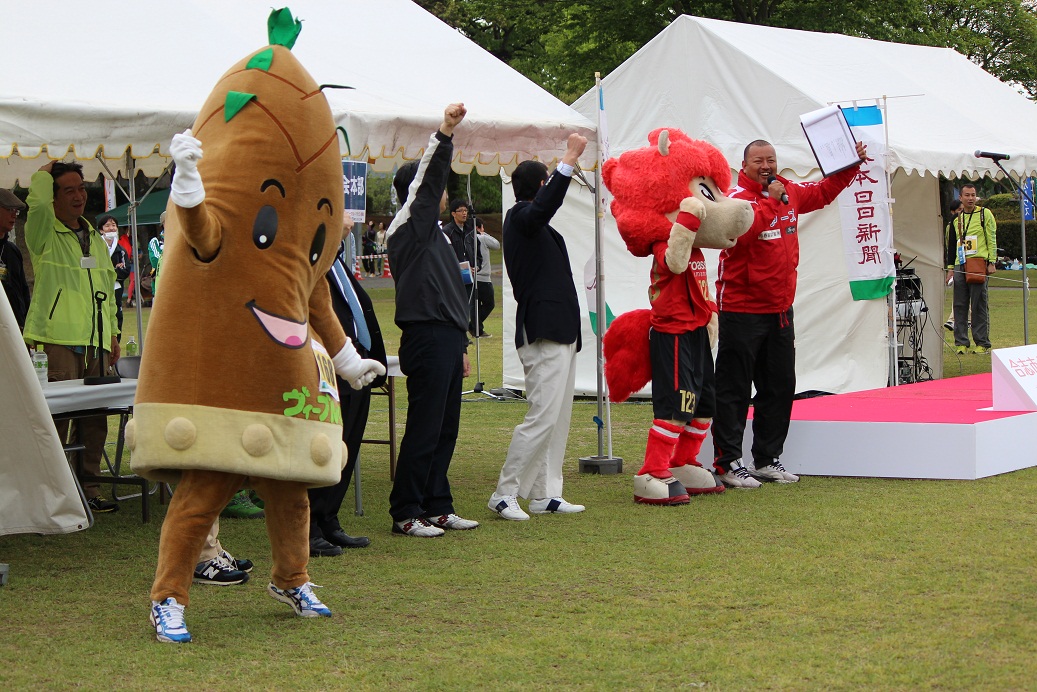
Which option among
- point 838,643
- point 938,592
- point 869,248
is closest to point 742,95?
point 869,248

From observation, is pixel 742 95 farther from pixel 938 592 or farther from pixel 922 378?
pixel 938 592

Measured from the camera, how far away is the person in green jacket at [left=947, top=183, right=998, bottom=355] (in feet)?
53.9

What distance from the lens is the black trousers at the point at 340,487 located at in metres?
6.24

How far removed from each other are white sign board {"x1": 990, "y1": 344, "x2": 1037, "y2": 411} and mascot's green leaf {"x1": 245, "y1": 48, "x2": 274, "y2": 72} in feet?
19.4

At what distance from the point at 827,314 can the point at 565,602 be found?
746 centimetres

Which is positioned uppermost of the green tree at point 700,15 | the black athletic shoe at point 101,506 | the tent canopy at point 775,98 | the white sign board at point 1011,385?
the green tree at point 700,15

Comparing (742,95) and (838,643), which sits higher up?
(742,95)

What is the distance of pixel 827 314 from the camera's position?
12016 millimetres

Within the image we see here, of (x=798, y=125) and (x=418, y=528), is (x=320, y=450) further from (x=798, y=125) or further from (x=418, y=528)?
(x=798, y=125)

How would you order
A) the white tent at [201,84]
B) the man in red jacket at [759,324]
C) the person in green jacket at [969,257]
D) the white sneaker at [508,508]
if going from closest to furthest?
→ 1. the white tent at [201,84]
2. the white sneaker at [508,508]
3. the man in red jacket at [759,324]
4. the person in green jacket at [969,257]

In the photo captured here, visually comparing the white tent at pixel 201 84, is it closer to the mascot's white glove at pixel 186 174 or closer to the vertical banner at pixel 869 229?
the mascot's white glove at pixel 186 174

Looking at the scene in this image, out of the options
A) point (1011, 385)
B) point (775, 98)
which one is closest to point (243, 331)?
point (1011, 385)

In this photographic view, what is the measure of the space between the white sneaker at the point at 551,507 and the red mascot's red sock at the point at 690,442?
847mm

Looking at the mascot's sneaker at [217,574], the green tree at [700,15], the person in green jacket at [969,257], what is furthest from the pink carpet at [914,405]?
the green tree at [700,15]
